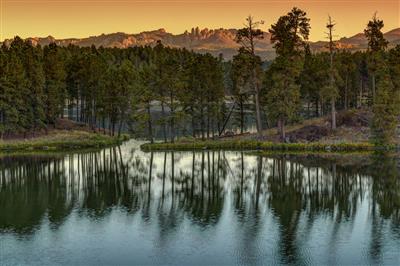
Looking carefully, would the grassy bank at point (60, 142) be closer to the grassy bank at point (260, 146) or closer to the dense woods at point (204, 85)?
the dense woods at point (204, 85)

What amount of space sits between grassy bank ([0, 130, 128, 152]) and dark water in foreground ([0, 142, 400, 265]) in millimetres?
19209

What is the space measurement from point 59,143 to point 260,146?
31.9m

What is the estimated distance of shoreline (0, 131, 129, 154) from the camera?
87.6 m

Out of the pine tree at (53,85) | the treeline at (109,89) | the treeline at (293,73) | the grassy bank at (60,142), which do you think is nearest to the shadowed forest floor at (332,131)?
the treeline at (293,73)

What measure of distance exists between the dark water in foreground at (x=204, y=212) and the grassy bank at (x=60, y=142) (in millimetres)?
19209

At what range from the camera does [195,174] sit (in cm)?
5850

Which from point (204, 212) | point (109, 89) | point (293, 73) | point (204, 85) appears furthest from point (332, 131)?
point (204, 212)

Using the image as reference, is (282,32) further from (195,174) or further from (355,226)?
(355,226)

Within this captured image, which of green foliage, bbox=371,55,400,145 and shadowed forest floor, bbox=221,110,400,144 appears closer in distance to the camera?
green foliage, bbox=371,55,400,145

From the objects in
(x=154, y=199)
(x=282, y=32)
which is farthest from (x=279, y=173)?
(x=282, y=32)

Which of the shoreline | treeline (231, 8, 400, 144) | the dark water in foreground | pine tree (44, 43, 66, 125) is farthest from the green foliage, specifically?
pine tree (44, 43, 66, 125)

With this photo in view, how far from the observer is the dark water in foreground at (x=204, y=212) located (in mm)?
29547

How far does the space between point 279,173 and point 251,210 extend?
706 inches

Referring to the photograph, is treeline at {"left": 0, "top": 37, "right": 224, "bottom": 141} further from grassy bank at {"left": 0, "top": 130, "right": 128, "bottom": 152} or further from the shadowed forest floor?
the shadowed forest floor
